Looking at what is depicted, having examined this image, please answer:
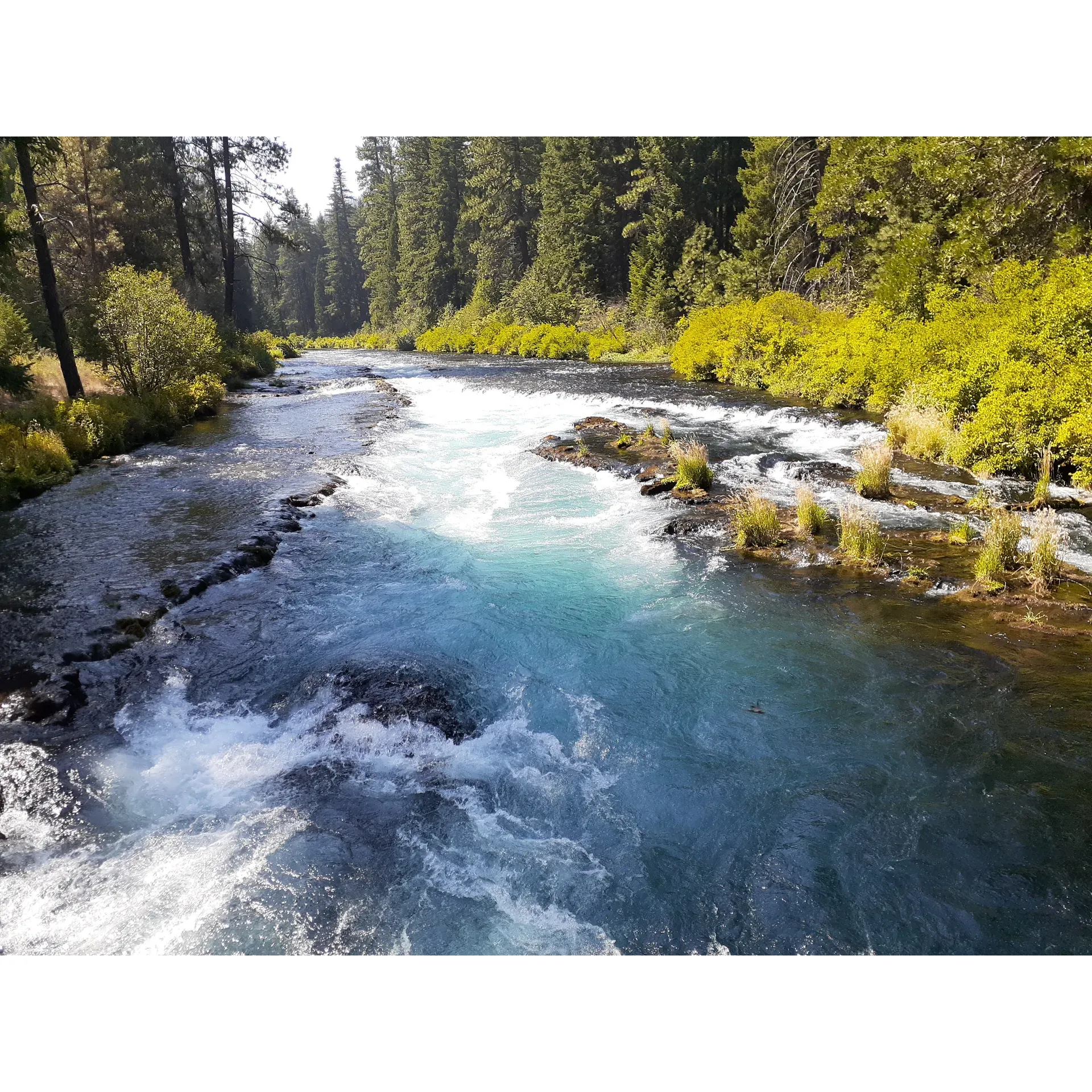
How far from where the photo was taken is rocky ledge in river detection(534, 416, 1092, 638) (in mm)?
6879

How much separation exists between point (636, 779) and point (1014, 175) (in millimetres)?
14995

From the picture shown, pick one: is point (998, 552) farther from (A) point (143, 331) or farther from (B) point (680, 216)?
(B) point (680, 216)

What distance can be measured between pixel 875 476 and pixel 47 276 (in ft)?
57.1

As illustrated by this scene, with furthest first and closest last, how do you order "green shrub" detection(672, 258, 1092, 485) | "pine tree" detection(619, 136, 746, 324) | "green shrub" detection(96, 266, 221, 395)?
"pine tree" detection(619, 136, 746, 324)
"green shrub" detection(96, 266, 221, 395)
"green shrub" detection(672, 258, 1092, 485)

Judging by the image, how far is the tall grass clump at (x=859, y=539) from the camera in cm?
823

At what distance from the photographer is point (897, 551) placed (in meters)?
8.45

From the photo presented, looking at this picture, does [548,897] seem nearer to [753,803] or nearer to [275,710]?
[753,803]

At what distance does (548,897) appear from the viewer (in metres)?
3.95

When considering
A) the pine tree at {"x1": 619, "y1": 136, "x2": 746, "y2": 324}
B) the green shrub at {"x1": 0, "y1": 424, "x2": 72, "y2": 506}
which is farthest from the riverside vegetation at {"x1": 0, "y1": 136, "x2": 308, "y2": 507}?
the pine tree at {"x1": 619, "y1": 136, "x2": 746, "y2": 324}

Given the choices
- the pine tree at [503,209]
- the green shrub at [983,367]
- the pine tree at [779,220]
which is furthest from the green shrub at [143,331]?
the pine tree at [503,209]

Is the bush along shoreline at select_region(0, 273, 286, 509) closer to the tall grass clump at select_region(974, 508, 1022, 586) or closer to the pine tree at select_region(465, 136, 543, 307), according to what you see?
the tall grass clump at select_region(974, 508, 1022, 586)

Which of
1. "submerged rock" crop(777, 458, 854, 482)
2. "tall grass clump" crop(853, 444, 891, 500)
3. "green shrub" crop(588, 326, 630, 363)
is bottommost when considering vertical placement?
"submerged rock" crop(777, 458, 854, 482)

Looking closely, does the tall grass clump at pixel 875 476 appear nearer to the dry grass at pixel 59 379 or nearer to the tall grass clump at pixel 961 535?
the tall grass clump at pixel 961 535

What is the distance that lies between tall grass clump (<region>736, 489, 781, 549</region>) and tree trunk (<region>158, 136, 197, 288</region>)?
29.1 metres
